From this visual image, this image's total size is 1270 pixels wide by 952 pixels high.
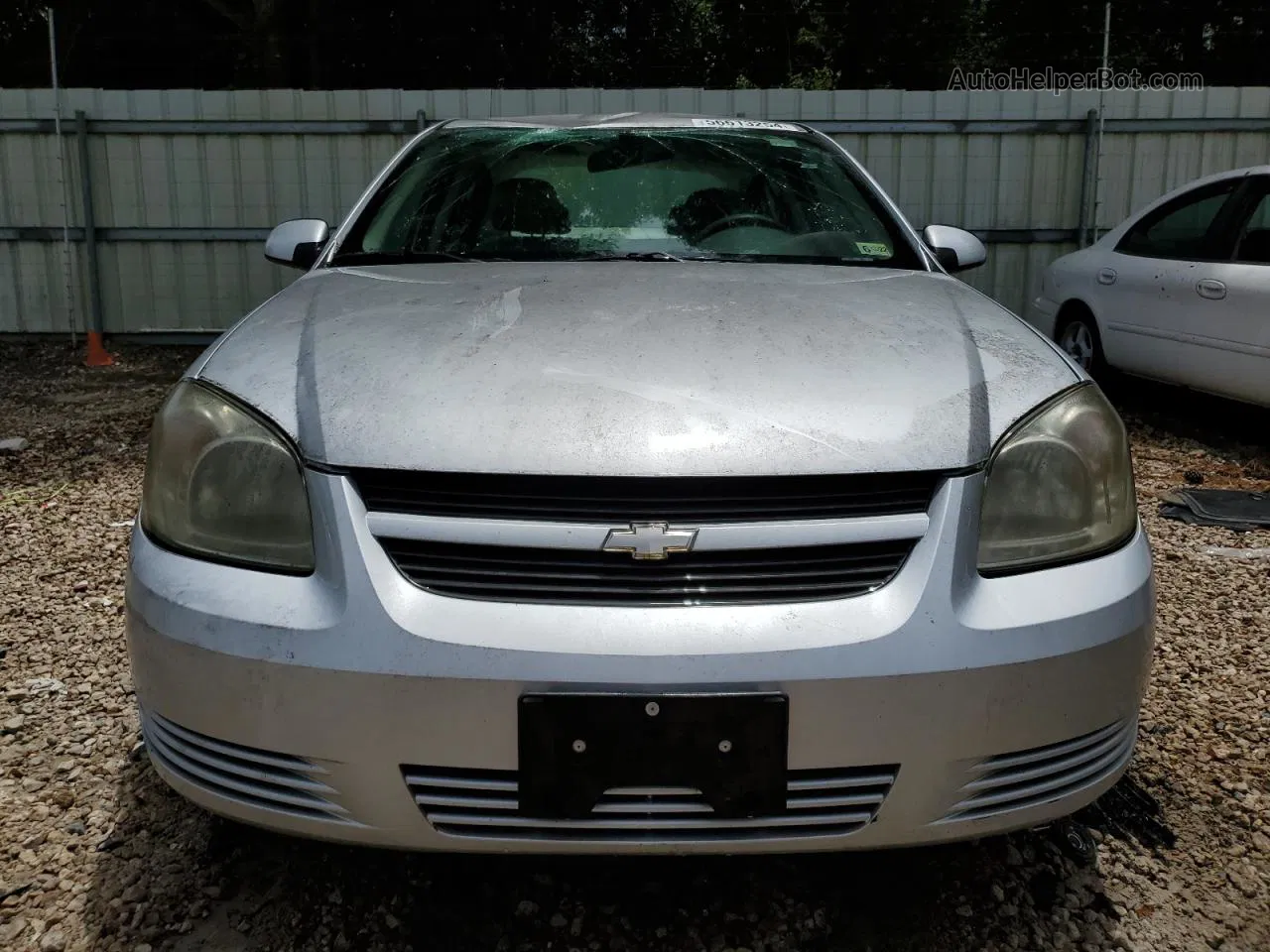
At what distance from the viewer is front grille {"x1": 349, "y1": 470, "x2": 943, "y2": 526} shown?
1502mm

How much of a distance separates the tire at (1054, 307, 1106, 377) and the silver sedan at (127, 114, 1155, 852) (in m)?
4.68

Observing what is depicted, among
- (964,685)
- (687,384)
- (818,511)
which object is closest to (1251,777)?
(964,685)

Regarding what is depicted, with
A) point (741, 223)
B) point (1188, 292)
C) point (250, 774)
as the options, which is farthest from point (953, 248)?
point (1188, 292)

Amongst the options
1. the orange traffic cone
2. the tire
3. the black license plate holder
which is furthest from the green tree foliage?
the black license plate holder

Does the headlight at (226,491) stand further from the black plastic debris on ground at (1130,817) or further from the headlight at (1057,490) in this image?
the black plastic debris on ground at (1130,817)

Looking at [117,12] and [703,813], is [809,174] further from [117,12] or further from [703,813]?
[117,12]

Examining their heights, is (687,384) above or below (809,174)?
below

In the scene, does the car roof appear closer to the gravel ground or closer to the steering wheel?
the steering wheel

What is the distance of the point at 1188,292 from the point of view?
17.6ft

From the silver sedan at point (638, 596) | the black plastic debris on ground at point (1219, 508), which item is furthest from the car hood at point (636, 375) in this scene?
the black plastic debris on ground at point (1219, 508)

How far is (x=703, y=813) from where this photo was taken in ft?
4.83

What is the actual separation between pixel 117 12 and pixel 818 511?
20373mm

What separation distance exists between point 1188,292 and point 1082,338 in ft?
3.12

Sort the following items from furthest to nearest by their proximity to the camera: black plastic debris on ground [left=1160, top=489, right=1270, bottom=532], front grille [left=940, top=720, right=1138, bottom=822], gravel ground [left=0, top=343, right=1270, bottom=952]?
black plastic debris on ground [left=1160, top=489, right=1270, bottom=532] → gravel ground [left=0, top=343, right=1270, bottom=952] → front grille [left=940, top=720, right=1138, bottom=822]
